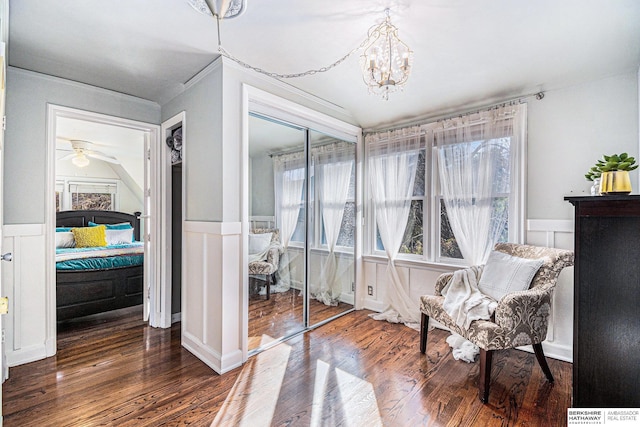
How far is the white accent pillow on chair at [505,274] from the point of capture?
2193 mm

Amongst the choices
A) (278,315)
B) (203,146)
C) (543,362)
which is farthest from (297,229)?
(543,362)

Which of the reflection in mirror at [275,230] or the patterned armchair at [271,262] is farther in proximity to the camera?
the patterned armchair at [271,262]

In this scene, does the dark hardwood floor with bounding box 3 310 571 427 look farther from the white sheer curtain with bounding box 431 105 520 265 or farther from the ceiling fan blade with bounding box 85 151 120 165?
the ceiling fan blade with bounding box 85 151 120 165

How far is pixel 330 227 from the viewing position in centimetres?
337

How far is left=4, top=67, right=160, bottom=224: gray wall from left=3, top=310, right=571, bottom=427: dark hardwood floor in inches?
49.1

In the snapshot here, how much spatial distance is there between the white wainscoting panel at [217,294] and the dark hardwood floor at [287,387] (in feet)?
0.38

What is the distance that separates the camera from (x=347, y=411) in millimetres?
1818

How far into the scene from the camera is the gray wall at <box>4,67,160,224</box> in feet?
7.75

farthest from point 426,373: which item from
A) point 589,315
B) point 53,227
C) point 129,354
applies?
point 53,227

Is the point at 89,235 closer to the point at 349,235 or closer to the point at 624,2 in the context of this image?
the point at 349,235

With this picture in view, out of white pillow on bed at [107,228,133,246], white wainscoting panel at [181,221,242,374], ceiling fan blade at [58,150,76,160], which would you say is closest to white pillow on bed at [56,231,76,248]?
white pillow on bed at [107,228,133,246]

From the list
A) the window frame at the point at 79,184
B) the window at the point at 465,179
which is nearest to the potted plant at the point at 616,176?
the window at the point at 465,179

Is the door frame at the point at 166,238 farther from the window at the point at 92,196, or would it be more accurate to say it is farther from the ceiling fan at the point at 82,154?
the window at the point at 92,196

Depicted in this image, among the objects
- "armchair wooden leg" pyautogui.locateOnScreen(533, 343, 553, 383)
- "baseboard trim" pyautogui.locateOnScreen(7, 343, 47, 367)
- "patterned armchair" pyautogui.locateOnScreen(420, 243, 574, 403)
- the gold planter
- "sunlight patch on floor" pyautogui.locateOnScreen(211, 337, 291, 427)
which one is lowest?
"sunlight patch on floor" pyautogui.locateOnScreen(211, 337, 291, 427)
